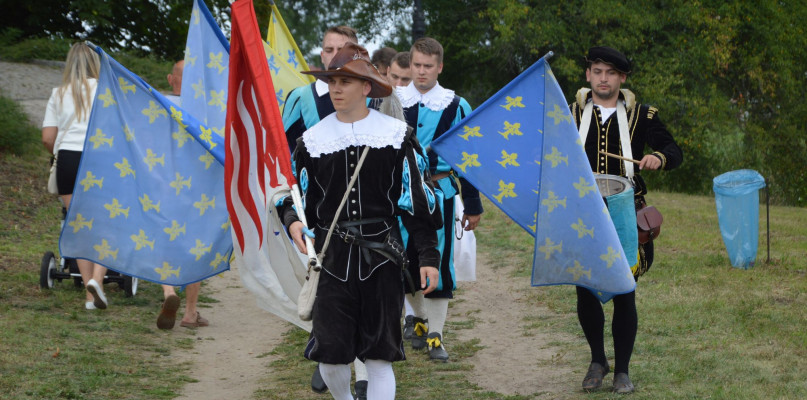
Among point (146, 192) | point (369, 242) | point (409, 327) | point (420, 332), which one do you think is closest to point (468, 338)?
point (409, 327)

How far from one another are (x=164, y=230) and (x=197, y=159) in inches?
18.2

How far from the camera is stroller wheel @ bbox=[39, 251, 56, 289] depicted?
8.72m

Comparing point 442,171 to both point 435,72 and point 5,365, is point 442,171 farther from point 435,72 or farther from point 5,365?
point 5,365

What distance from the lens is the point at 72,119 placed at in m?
8.09

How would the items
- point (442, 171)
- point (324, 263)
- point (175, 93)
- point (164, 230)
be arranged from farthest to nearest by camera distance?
point (175, 93) → point (442, 171) → point (164, 230) → point (324, 263)

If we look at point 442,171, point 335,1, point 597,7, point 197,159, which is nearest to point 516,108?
point 442,171

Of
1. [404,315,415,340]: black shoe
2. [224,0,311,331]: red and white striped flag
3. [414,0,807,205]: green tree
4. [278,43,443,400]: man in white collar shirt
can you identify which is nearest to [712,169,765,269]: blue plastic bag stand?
[404,315,415,340]: black shoe

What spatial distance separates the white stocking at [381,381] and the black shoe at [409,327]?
107 inches

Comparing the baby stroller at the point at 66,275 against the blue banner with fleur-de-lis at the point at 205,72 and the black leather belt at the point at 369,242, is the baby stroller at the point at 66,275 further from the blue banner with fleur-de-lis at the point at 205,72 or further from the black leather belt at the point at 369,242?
the black leather belt at the point at 369,242

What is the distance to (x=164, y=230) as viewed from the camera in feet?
19.8

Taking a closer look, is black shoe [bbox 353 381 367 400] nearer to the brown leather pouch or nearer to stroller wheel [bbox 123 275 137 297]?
the brown leather pouch

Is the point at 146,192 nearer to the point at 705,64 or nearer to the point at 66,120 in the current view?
the point at 66,120

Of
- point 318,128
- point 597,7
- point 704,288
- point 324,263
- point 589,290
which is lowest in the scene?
point 704,288

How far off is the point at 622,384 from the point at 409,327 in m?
2.33
